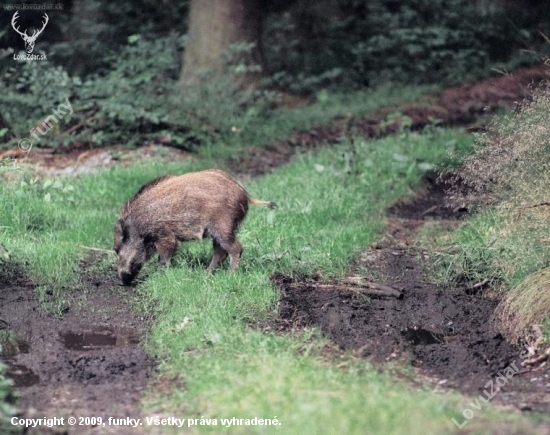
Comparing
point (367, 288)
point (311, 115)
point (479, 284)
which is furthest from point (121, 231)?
point (311, 115)

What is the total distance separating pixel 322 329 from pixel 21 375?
223cm

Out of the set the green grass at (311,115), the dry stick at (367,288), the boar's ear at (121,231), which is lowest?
the green grass at (311,115)

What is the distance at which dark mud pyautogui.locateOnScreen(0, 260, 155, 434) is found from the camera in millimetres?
Answer: 5832

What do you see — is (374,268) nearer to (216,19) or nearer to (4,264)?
(4,264)

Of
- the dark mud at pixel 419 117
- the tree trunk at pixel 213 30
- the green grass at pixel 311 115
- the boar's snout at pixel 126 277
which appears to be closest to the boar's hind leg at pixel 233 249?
the boar's snout at pixel 126 277

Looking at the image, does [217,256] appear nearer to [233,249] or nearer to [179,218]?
[233,249]

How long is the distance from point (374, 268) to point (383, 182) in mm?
3018

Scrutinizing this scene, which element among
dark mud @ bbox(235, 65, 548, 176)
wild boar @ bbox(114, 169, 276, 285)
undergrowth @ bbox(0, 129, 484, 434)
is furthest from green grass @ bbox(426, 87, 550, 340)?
dark mud @ bbox(235, 65, 548, 176)

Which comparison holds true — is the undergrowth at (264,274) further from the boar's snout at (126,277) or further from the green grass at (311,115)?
the green grass at (311,115)

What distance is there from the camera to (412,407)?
491 cm

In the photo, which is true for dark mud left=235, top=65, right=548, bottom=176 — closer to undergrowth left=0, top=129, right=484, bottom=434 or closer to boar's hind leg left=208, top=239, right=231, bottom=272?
undergrowth left=0, top=129, right=484, bottom=434

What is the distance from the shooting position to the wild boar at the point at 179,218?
8203 mm

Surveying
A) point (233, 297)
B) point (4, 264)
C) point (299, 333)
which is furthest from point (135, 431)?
point (4, 264)

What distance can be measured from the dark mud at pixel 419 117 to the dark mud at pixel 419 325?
15.4ft
